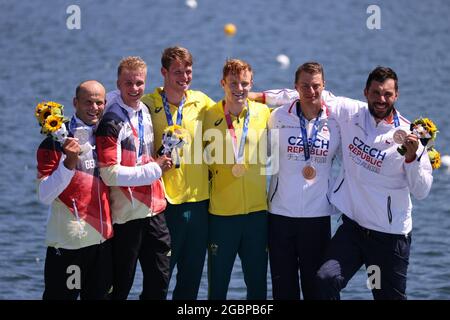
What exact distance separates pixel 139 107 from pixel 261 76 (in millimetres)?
18885

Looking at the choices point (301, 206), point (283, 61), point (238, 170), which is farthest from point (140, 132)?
point (283, 61)

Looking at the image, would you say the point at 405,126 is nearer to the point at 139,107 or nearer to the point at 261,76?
the point at 139,107

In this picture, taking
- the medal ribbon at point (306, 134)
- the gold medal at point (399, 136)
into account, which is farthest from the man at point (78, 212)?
the gold medal at point (399, 136)

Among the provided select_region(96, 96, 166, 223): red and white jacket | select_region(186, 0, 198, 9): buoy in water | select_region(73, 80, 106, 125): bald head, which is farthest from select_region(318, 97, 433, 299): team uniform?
select_region(186, 0, 198, 9): buoy in water

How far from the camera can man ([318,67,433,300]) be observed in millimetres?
7879

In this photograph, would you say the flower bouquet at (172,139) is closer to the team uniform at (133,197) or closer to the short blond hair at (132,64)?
the team uniform at (133,197)

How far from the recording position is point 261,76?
1056 inches

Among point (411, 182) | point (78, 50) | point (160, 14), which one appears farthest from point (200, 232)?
point (160, 14)

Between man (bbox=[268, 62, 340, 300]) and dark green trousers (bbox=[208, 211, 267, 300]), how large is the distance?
0.53 feet

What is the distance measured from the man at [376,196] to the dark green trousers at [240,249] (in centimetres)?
69

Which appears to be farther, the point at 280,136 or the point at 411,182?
the point at 280,136

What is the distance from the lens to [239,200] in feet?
27.5

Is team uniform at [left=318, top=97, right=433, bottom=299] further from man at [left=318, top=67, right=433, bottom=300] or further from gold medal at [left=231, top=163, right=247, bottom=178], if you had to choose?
gold medal at [left=231, top=163, right=247, bottom=178]

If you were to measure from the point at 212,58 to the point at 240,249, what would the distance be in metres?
20.8
